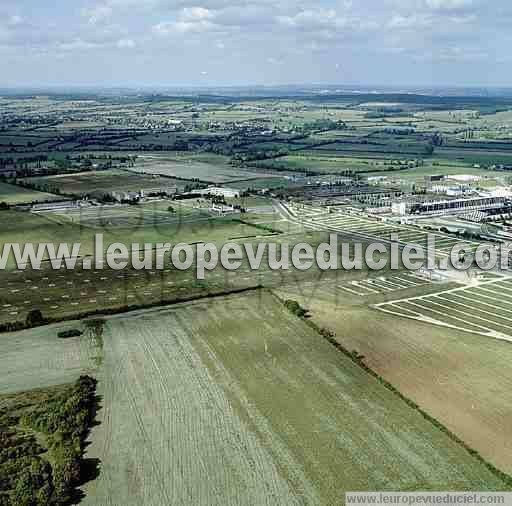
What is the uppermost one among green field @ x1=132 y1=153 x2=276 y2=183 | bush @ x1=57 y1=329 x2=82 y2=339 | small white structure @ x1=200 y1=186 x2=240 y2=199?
green field @ x1=132 y1=153 x2=276 y2=183

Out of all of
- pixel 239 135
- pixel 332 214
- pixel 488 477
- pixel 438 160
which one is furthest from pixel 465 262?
pixel 239 135

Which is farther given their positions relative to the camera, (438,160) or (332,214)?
(438,160)

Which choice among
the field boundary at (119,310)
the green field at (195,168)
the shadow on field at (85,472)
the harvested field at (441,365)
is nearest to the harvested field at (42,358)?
the field boundary at (119,310)

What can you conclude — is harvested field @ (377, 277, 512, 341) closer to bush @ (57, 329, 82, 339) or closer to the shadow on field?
bush @ (57, 329, 82, 339)

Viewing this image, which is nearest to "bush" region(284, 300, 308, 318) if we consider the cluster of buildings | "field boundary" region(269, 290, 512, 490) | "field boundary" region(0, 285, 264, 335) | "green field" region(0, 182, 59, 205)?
"field boundary" region(269, 290, 512, 490)

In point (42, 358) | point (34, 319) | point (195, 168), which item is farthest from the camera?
point (195, 168)

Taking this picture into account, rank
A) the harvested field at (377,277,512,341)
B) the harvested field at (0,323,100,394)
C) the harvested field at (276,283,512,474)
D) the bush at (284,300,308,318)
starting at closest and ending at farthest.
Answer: the harvested field at (276,283,512,474) → the harvested field at (0,323,100,394) → the harvested field at (377,277,512,341) → the bush at (284,300,308,318)

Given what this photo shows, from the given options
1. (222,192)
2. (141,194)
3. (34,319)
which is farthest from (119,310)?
(222,192)

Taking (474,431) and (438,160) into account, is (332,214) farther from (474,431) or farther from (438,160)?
(438,160)

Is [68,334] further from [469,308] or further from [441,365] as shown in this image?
[469,308]
